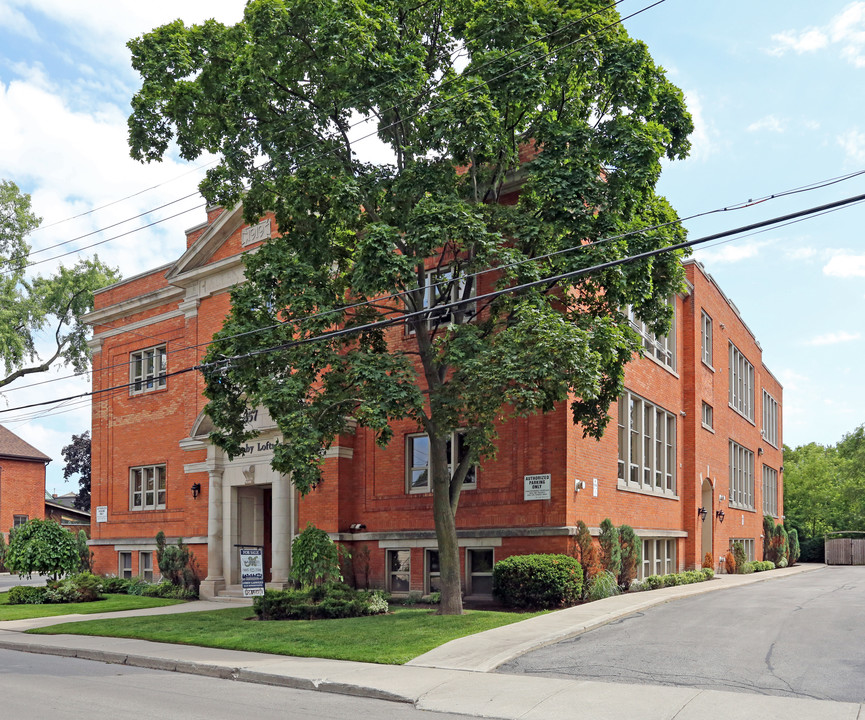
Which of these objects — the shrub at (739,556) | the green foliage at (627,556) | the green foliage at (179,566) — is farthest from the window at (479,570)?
the shrub at (739,556)

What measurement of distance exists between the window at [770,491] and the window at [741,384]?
545 cm

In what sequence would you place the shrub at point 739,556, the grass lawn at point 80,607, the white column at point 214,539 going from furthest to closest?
1. the shrub at point 739,556
2. the white column at point 214,539
3. the grass lawn at point 80,607

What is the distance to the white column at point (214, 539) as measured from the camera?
88.8ft

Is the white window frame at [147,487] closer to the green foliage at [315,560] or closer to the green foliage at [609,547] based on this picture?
the green foliage at [315,560]

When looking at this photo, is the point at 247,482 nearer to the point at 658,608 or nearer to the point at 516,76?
the point at 658,608

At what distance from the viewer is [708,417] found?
106 feet

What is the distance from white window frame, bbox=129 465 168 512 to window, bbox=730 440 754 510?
2130 centimetres

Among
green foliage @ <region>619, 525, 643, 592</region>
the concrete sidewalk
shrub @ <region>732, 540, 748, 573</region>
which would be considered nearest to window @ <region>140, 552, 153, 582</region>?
the concrete sidewalk

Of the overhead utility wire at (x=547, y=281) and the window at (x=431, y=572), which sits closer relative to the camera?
the overhead utility wire at (x=547, y=281)

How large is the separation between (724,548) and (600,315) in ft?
64.2

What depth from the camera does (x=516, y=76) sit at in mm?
15953

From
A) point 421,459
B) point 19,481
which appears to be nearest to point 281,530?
point 421,459

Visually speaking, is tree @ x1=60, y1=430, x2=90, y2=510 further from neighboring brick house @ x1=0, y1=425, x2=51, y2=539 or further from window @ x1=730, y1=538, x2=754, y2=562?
window @ x1=730, y1=538, x2=754, y2=562

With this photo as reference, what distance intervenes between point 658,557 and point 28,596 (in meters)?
18.4
